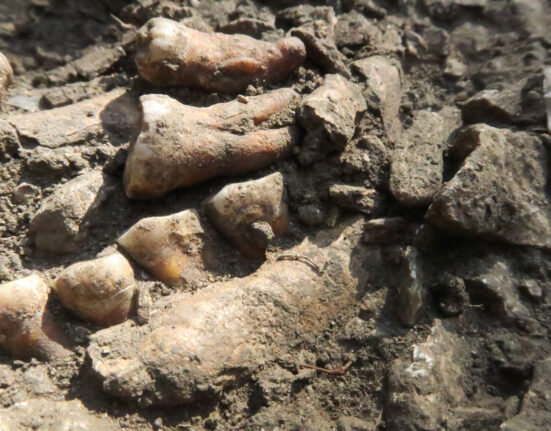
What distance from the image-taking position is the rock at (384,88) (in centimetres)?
229

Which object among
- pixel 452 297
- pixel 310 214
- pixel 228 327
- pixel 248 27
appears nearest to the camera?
pixel 228 327

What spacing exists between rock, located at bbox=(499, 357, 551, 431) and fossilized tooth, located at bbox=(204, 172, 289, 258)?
3.23ft

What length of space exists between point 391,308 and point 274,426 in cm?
60

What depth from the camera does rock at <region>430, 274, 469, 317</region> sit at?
1833 mm

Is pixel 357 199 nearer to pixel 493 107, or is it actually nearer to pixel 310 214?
pixel 310 214

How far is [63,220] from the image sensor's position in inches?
73.2

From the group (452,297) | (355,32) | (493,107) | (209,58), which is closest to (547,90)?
(493,107)

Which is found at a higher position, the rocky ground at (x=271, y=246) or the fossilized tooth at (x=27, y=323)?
the rocky ground at (x=271, y=246)

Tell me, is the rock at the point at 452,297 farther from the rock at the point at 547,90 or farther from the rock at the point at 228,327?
the rock at the point at 547,90

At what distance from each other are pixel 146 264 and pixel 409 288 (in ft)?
3.10

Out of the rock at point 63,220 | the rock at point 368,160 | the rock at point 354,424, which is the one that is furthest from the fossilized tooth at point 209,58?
the rock at point 354,424

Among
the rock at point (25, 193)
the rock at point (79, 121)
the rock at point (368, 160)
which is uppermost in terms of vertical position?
the rock at point (368, 160)

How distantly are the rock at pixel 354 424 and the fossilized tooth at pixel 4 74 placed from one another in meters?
1.91

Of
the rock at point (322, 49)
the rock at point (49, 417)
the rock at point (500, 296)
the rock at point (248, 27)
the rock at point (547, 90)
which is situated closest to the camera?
the rock at point (49, 417)
